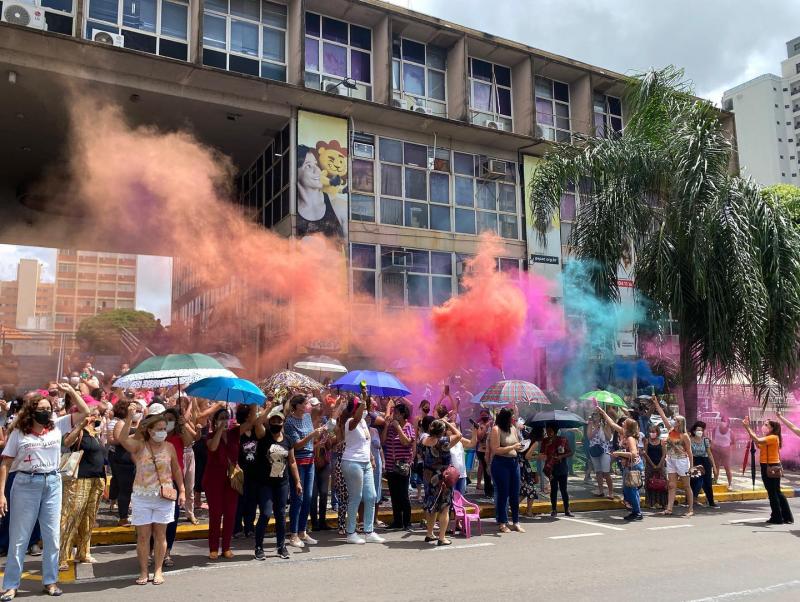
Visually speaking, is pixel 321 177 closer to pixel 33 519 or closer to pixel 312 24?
pixel 312 24

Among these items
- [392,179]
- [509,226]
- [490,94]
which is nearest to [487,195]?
[509,226]

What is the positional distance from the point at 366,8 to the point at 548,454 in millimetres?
15424

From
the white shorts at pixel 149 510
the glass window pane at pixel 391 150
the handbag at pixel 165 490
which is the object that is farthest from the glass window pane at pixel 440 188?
the white shorts at pixel 149 510

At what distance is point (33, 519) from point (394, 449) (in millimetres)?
4379

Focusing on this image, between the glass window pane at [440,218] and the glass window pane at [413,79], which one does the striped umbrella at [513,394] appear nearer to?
the glass window pane at [440,218]

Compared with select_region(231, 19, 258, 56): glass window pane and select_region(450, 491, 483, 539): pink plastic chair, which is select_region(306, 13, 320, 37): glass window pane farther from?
select_region(450, 491, 483, 539): pink plastic chair

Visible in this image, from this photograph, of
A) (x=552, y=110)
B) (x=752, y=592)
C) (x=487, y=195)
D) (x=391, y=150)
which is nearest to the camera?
(x=752, y=592)

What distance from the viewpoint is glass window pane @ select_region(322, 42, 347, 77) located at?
1992 centimetres

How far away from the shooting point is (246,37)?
18.9m

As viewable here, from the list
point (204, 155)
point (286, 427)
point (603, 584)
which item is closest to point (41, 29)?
point (204, 155)

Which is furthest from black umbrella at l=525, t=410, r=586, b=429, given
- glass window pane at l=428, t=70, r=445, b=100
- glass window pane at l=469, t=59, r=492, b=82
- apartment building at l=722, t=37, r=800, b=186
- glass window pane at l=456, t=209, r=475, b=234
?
apartment building at l=722, t=37, r=800, b=186

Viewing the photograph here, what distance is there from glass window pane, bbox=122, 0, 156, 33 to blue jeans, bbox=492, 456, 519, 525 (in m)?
15.5

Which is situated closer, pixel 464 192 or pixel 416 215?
pixel 416 215

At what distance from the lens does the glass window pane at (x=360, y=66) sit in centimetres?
2039
